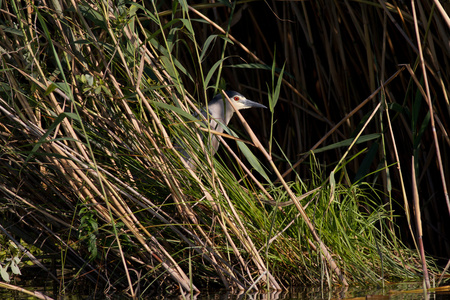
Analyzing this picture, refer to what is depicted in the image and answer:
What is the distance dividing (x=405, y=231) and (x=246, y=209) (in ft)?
3.35

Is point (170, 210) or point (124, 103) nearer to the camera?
point (124, 103)

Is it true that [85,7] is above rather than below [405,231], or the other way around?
above

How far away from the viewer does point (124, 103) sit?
5.59 ft

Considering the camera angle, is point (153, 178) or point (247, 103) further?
point (247, 103)

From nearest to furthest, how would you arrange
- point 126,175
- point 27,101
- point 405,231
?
1. point 27,101
2. point 126,175
3. point 405,231

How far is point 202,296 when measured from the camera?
1.70 m

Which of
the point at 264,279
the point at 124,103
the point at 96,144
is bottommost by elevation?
the point at 264,279

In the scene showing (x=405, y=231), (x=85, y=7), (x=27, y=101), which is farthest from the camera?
(x=405, y=231)

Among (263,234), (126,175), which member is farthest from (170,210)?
(263,234)

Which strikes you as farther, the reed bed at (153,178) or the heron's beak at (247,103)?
the heron's beak at (247,103)

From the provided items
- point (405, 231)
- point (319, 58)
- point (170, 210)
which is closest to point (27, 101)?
point (170, 210)

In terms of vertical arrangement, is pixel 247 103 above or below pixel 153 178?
below

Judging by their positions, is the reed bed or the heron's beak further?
the heron's beak

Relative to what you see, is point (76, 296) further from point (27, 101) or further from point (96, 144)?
point (27, 101)
